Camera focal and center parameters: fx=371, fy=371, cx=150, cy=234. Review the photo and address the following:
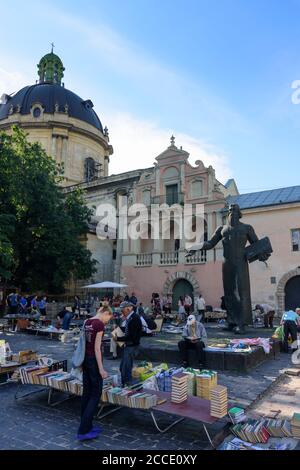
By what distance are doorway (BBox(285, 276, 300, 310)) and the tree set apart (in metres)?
13.9

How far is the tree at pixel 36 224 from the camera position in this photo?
22.9m

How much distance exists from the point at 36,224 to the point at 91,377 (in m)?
20.8

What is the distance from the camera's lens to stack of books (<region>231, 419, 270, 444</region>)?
4.79m

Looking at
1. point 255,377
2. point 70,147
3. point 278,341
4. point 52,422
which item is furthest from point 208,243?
point 70,147

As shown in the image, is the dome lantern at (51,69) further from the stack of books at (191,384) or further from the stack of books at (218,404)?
the stack of books at (218,404)

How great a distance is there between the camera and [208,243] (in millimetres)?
13016

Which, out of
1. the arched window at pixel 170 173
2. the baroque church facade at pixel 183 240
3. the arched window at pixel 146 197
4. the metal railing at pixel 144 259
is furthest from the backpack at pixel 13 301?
the arched window at pixel 170 173

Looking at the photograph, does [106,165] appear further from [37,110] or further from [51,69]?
[51,69]

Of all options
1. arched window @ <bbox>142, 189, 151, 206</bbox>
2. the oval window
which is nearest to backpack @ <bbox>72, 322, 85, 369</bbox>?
arched window @ <bbox>142, 189, 151, 206</bbox>

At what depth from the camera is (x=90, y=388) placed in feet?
17.2

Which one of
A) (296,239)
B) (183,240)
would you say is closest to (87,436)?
(296,239)
